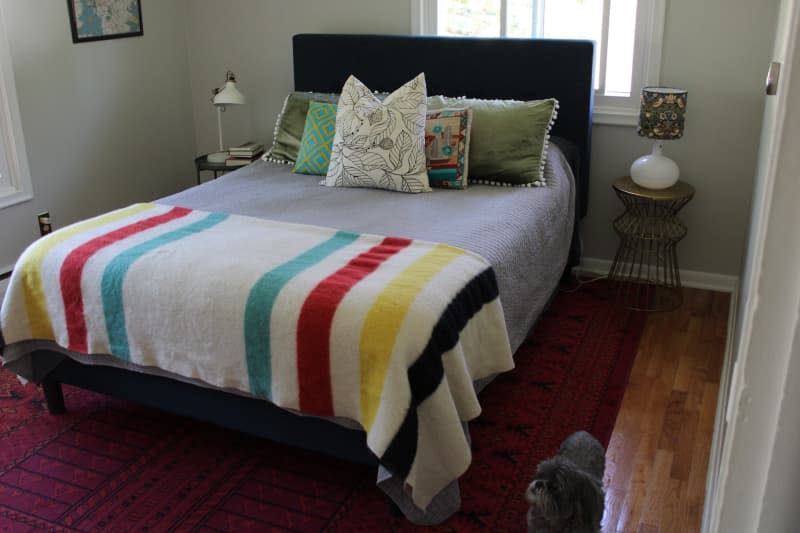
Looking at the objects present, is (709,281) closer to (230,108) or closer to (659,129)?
(659,129)

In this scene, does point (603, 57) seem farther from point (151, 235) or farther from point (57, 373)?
point (57, 373)

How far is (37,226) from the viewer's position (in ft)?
13.7

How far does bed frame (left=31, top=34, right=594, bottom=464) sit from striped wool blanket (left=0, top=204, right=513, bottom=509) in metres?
0.14

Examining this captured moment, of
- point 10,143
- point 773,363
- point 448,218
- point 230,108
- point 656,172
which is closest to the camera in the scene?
point 773,363

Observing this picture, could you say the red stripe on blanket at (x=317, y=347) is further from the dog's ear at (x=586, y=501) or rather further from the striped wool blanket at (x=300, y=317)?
the dog's ear at (x=586, y=501)

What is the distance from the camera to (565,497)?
194cm

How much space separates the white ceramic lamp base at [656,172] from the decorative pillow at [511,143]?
0.45m

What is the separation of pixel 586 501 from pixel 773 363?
1618 mm

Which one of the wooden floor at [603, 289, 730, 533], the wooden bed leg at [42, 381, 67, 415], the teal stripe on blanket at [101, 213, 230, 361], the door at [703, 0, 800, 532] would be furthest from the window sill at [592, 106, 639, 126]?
the door at [703, 0, 800, 532]

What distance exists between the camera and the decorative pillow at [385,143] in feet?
11.6

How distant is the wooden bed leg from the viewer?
298cm

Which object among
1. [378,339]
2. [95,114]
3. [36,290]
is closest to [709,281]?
[378,339]

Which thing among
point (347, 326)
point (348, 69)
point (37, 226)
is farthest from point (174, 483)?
point (348, 69)

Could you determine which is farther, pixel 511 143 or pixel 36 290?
pixel 511 143
